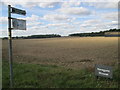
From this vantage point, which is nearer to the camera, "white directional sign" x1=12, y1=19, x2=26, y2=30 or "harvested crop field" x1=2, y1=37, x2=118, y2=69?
"white directional sign" x1=12, y1=19, x2=26, y2=30

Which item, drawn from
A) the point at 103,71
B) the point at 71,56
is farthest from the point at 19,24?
the point at 71,56

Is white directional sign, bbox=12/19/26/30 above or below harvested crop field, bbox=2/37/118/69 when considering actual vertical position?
above

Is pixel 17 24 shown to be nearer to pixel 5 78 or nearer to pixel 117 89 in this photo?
pixel 5 78

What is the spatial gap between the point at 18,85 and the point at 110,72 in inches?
118

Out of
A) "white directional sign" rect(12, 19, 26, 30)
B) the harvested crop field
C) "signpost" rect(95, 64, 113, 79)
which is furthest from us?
the harvested crop field

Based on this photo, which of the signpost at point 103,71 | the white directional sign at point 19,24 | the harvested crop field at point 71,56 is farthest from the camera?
the harvested crop field at point 71,56

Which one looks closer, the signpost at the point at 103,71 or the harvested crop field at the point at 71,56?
the signpost at the point at 103,71

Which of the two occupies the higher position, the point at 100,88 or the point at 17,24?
the point at 17,24

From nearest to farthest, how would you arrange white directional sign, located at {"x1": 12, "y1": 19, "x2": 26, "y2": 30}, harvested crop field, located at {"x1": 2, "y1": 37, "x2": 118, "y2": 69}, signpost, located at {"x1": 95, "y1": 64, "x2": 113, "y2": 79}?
white directional sign, located at {"x1": 12, "y1": 19, "x2": 26, "y2": 30}, signpost, located at {"x1": 95, "y1": 64, "x2": 113, "y2": 79}, harvested crop field, located at {"x1": 2, "y1": 37, "x2": 118, "y2": 69}

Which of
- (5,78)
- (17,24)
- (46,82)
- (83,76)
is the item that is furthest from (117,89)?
(5,78)

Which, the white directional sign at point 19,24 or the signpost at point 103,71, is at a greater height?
the white directional sign at point 19,24

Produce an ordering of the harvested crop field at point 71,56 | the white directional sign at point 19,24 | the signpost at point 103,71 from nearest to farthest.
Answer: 1. the white directional sign at point 19,24
2. the signpost at point 103,71
3. the harvested crop field at point 71,56

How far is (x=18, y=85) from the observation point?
5.96 metres

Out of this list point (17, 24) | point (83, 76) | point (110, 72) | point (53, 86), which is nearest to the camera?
point (17, 24)
